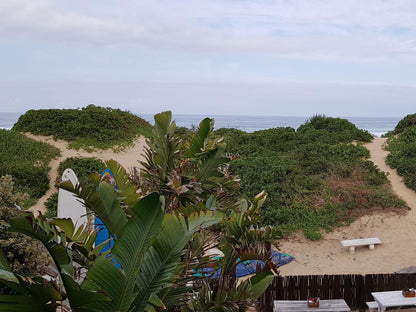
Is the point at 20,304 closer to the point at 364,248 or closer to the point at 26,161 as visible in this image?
the point at 364,248

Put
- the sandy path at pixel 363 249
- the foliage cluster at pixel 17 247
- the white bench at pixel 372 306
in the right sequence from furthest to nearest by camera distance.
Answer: the sandy path at pixel 363 249, the white bench at pixel 372 306, the foliage cluster at pixel 17 247

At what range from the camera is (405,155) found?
21516 mm

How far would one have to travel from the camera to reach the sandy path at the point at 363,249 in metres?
14.3

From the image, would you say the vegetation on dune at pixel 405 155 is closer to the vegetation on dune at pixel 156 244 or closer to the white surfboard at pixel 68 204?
the white surfboard at pixel 68 204

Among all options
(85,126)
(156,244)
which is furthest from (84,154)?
(156,244)

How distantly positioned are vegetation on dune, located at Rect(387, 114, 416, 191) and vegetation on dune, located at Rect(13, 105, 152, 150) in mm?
13379

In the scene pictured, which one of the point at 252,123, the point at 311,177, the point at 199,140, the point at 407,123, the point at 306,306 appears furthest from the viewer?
the point at 252,123

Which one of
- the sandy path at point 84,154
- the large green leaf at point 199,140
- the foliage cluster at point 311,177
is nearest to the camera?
the large green leaf at point 199,140

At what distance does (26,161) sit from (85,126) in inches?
169

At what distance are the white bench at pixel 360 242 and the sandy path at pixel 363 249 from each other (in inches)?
7.4

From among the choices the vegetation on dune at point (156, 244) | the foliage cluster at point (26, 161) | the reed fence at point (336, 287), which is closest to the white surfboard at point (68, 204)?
the vegetation on dune at point (156, 244)

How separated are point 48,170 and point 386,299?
15.8m

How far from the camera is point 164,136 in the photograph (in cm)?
657

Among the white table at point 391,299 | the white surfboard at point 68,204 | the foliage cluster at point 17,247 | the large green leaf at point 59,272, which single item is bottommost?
the white table at point 391,299
